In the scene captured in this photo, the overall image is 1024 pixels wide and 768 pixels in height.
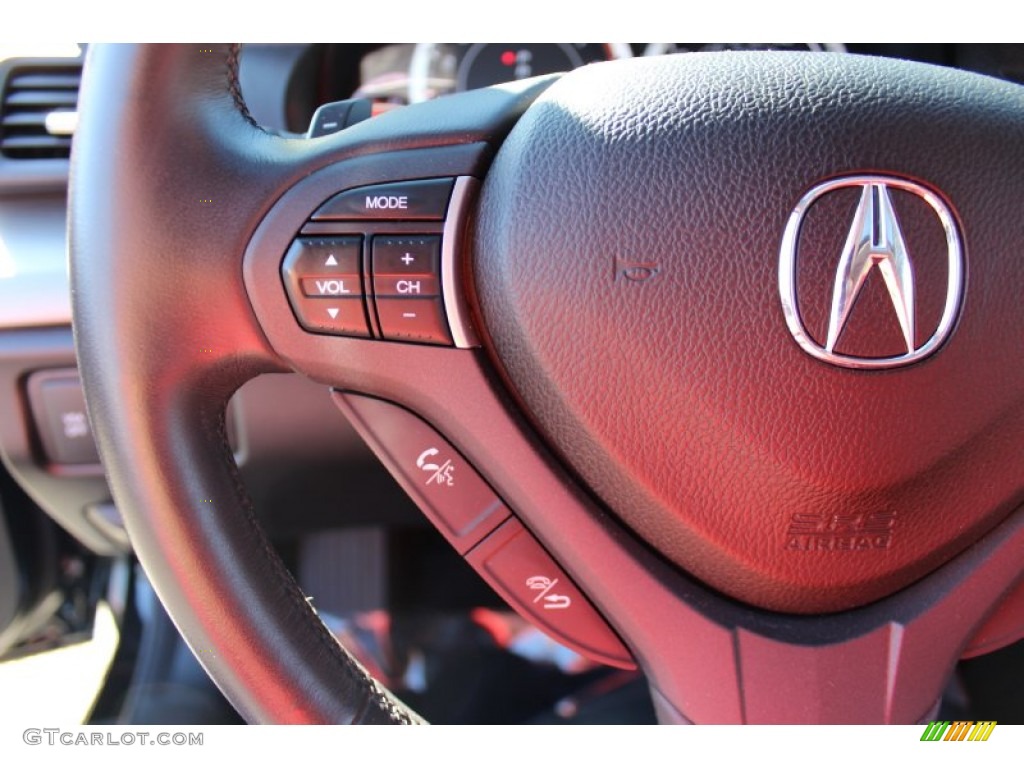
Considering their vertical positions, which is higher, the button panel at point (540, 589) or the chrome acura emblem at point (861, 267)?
the chrome acura emblem at point (861, 267)

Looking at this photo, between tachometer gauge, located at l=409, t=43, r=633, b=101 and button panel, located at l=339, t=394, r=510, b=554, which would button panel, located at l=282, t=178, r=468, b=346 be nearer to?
button panel, located at l=339, t=394, r=510, b=554

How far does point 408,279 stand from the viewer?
0.63 m

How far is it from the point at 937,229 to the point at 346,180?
406mm

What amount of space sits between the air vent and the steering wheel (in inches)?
21.0

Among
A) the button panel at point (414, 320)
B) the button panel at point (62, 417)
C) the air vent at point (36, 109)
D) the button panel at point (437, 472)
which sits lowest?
the button panel at point (62, 417)

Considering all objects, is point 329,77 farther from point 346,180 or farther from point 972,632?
point 972,632

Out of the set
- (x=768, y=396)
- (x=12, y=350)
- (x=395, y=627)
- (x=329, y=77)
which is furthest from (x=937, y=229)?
(x=395, y=627)

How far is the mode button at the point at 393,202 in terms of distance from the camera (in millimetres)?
633

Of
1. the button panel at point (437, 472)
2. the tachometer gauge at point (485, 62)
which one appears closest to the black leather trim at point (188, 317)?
the button panel at point (437, 472)

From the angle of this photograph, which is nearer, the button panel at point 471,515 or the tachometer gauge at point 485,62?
the button panel at point 471,515

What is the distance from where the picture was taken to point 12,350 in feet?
3.56
